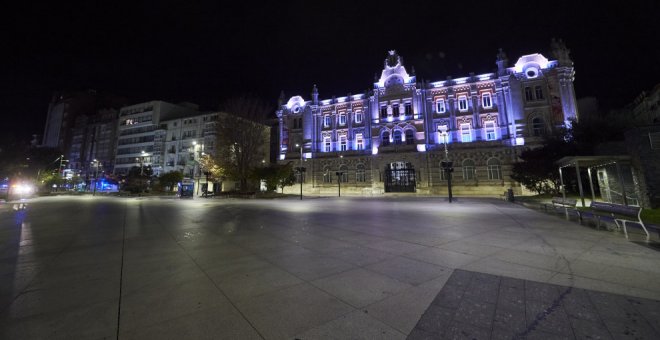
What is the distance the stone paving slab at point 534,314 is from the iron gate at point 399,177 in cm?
3501

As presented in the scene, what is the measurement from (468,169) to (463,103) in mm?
9980

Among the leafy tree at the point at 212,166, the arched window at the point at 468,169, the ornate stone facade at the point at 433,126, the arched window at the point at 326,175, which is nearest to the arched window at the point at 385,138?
the ornate stone facade at the point at 433,126

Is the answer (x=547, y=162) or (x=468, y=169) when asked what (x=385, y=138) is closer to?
(x=468, y=169)

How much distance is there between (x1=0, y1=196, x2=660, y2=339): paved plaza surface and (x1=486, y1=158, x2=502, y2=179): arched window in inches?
1180

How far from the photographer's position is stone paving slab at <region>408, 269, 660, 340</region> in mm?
2574

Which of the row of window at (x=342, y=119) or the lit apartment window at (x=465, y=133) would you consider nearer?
the lit apartment window at (x=465, y=133)

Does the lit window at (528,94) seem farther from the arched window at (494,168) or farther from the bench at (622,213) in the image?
the bench at (622,213)

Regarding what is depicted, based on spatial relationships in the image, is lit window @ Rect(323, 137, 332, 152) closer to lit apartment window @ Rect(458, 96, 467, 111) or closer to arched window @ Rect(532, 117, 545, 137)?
lit apartment window @ Rect(458, 96, 467, 111)

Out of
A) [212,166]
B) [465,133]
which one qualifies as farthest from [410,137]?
[212,166]

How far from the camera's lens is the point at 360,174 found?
40844 mm

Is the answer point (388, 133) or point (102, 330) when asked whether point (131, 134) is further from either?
point (102, 330)

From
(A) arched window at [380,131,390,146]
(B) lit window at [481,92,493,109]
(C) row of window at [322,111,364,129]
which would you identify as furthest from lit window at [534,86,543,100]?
(C) row of window at [322,111,364,129]

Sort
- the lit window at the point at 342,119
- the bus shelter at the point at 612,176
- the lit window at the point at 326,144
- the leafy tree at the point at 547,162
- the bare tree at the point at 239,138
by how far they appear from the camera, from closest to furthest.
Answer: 1. the bus shelter at the point at 612,176
2. the leafy tree at the point at 547,162
3. the bare tree at the point at 239,138
4. the lit window at the point at 342,119
5. the lit window at the point at 326,144

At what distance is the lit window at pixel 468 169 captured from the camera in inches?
1364
